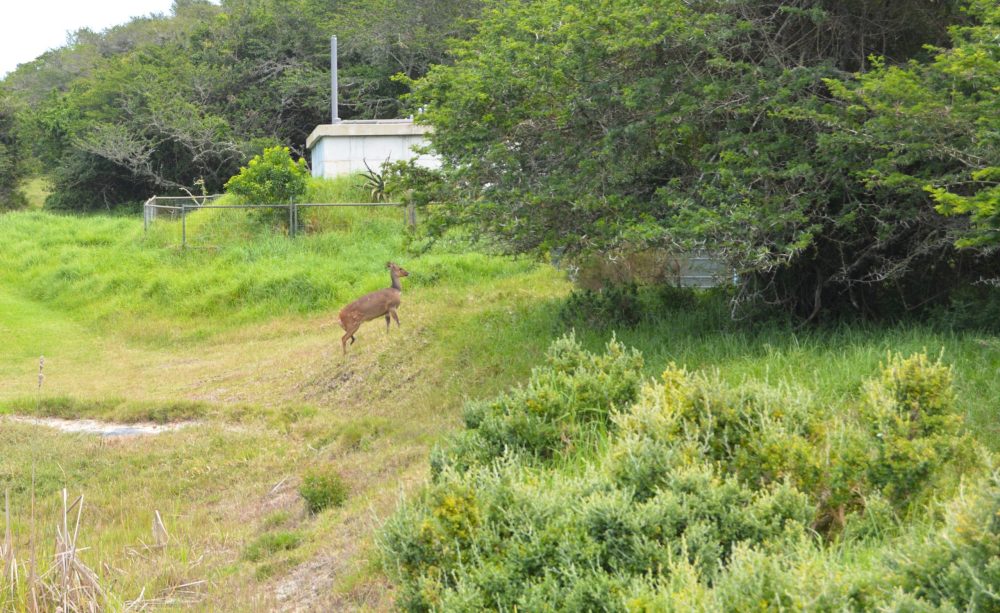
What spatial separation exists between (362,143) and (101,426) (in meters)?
17.4

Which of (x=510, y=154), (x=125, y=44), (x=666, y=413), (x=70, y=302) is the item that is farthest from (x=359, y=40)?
(x=666, y=413)

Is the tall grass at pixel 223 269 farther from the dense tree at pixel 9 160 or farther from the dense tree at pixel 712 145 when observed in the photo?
the dense tree at pixel 9 160

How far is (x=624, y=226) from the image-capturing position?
10430 millimetres

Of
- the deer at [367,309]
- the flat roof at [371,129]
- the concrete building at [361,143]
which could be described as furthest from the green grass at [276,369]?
the flat roof at [371,129]

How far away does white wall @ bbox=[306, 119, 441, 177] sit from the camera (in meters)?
29.5

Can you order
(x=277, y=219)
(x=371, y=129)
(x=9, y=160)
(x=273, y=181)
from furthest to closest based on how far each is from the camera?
(x=9, y=160), (x=371, y=129), (x=277, y=219), (x=273, y=181)

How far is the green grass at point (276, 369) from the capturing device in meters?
8.13

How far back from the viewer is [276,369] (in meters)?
17.2

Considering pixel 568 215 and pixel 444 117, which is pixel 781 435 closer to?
pixel 568 215

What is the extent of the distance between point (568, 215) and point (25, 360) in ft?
45.1

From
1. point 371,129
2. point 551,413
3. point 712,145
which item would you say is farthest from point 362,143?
point 551,413

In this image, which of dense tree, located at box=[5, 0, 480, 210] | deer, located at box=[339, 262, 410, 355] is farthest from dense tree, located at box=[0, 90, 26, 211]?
deer, located at box=[339, 262, 410, 355]

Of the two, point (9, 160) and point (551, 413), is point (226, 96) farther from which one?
point (551, 413)

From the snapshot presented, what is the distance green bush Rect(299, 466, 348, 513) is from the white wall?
2081 cm
